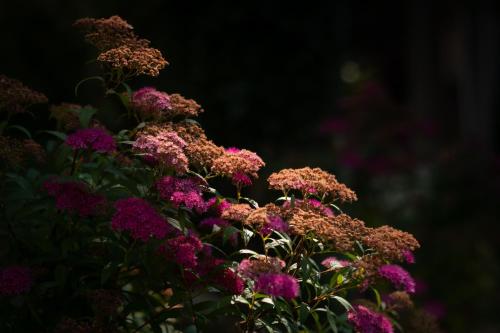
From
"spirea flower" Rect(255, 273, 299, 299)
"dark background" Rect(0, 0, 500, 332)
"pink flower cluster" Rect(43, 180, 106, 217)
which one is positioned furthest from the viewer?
"dark background" Rect(0, 0, 500, 332)

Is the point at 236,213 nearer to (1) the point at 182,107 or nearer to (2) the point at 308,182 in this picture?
(2) the point at 308,182

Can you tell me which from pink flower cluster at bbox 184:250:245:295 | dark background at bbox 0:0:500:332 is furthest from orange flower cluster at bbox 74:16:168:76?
dark background at bbox 0:0:500:332

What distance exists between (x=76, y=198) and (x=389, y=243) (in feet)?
2.51

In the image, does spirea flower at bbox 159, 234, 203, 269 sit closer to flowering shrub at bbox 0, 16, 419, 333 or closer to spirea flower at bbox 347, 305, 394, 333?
flowering shrub at bbox 0, 16, 419, 333

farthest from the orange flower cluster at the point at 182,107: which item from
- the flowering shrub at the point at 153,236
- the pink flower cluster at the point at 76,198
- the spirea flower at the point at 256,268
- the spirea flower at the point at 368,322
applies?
the spirea flower at the point at 368,322

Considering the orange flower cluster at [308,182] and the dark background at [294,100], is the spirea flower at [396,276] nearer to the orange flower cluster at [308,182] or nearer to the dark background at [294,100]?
the orange flower cluster at [308,182]

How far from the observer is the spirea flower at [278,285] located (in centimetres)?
168

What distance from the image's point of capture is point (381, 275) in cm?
190

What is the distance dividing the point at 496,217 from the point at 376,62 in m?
6.46

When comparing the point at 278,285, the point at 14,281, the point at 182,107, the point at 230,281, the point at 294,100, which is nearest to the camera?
the point at 278,285

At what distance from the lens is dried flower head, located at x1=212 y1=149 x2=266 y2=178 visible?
1922 millimetres

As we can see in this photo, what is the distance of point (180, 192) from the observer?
71.3 inches

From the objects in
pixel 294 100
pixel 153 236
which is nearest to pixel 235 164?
pixel 153 236

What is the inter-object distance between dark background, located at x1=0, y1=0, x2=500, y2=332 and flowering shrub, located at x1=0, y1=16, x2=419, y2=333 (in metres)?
3.02
